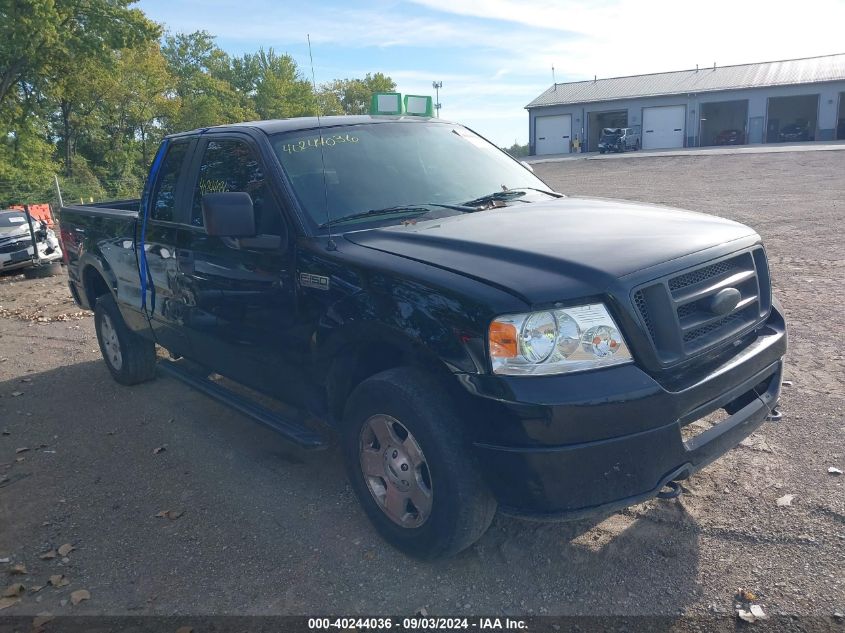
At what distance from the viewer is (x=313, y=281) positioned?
11.5 feet

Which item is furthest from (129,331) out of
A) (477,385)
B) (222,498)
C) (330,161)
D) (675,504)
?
(675,504)

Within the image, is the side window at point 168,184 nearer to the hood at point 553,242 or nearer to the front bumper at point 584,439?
the hood at point 553,242

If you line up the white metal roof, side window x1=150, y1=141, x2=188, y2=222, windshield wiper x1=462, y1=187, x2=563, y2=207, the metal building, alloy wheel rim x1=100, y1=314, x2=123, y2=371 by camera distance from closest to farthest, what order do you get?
windshield wiper x1=462, y1=187, x2=563, y2=207 < side window x1=150, y1=141, x2=188, y2=222 < alloy wheel rim x1=100, y1=314, x2=123, y2=371 < the metal building < the white metal roof

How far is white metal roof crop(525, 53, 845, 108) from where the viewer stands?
1842 inches

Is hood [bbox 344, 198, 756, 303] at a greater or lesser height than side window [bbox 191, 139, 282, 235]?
lesser

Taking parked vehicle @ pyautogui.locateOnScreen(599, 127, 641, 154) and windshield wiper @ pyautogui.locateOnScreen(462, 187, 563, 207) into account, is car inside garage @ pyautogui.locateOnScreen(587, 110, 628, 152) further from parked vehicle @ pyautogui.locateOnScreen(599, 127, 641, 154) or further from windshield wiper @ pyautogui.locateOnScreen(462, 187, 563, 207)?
windshield wiper @ pyautogui.locateOnScreen(462, 187, 563, 207)

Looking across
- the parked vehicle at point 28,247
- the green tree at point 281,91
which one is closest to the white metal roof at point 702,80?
the green tree at point 281,91

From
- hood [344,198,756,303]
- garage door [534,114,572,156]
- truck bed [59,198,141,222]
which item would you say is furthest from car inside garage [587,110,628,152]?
hood [344,198,756,303]

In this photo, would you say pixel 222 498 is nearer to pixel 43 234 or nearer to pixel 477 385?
pixel 477 385

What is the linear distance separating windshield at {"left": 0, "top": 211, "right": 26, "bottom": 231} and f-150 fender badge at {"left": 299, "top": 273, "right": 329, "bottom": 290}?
1279 centimetres

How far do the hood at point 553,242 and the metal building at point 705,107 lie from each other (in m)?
48.9

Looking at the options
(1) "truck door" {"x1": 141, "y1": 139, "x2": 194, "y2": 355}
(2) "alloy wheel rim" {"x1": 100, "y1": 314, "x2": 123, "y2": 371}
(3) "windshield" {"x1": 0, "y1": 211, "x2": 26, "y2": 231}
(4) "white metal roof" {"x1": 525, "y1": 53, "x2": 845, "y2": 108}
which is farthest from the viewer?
(4) "white metal roof" {"x1": 525, "y1": 53, "x2": 845, "y2": 108}

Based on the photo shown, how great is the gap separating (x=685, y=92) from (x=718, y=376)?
51.3 m

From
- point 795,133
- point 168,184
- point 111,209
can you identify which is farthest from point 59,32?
point 795,133
